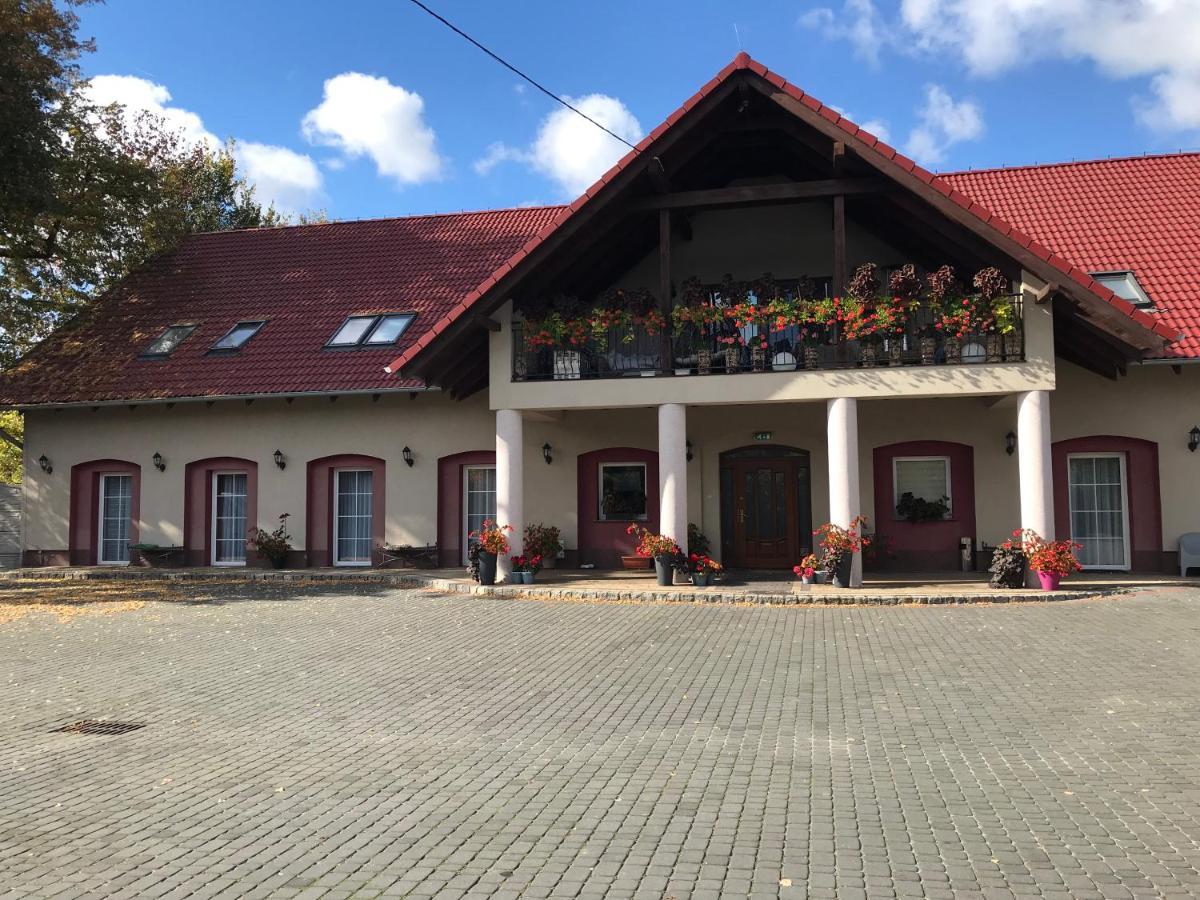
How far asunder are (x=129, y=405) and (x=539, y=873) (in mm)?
17437

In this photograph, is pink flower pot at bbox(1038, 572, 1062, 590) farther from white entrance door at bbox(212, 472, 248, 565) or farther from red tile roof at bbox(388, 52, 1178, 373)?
white entrance door at bbox(212, 472, 248, 565)

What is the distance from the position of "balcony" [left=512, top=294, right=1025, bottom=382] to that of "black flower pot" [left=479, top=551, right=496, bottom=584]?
9.46 ft

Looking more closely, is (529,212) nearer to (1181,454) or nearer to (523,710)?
(1181,454)

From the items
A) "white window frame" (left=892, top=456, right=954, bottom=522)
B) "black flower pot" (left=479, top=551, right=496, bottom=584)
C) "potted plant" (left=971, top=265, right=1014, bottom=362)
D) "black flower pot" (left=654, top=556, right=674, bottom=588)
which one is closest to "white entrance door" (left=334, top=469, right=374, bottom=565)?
"black flower pot" (left=479, top=551, right=496, bottom=584)

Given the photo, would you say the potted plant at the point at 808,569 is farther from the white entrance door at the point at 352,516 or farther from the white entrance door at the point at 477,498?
the white entrance door at the point at 352,516

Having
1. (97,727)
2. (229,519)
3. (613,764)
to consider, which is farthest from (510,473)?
(613,764)

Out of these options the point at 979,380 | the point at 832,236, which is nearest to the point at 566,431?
the point at 832,236

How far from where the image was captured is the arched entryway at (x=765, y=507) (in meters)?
16.5

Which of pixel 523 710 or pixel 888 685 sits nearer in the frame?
pixel 523 710

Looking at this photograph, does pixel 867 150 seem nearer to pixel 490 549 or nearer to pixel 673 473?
pixel 673 473

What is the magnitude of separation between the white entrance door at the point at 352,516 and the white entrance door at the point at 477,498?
6.38 feet

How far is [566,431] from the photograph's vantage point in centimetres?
1748

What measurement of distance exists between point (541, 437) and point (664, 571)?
4.51 metres

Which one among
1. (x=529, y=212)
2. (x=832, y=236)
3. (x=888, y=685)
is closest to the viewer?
(x=888, y=685)
